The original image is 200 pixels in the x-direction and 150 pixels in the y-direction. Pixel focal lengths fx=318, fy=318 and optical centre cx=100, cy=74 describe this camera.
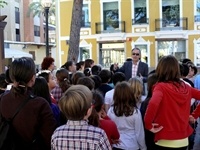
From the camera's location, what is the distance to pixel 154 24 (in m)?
25.1

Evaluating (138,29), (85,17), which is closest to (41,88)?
(138,29)

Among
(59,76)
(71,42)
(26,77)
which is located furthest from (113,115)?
(71,42)

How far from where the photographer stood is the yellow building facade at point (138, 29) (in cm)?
2442

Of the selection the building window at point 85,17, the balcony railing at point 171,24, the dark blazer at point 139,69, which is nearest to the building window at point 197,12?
the balcony railing at point 171,24

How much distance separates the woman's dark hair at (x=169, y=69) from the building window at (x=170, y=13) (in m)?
22.5

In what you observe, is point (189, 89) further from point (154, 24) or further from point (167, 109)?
point (154, 24)

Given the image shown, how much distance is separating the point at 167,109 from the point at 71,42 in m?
9.40

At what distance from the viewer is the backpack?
7.98ft

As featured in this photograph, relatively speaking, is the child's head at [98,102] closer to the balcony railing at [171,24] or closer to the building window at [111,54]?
the balcony railing at [171,24]

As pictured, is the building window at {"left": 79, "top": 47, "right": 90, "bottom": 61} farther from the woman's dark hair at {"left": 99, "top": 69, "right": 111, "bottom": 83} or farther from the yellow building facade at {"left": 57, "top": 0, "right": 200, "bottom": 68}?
the woman's dark hair at {"left": 99, "top": 69, "right": 111, "bottom": 83}

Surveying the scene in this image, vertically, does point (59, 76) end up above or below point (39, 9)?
below

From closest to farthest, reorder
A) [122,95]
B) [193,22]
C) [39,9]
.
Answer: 1. [122,95]
2. [193,22]
3. [39,9]

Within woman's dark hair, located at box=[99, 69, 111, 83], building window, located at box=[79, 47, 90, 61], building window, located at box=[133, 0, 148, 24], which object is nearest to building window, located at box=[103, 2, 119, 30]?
building window, located at box=[133, 0, 148, 24]

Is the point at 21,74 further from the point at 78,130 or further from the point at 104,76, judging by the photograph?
the point at 104,76
